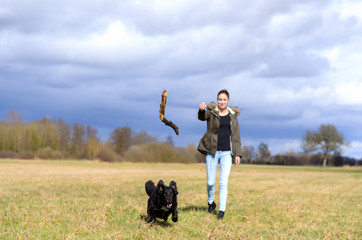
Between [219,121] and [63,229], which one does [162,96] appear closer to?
[219,121]

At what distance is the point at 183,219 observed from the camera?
7281mm

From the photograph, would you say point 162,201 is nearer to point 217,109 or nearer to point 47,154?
point 217,109

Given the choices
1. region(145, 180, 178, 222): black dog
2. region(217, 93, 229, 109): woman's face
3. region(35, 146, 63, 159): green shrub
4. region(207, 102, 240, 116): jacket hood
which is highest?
region(217, 93, 229, 109): woman's face

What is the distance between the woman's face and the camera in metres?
7.69

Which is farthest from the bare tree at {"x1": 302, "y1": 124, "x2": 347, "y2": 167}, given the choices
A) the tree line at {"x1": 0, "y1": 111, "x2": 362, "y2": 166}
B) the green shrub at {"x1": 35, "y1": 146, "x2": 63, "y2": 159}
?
the green shrub at {"x1": 35, "y1": 146, "x2": 63, "y2": 159}

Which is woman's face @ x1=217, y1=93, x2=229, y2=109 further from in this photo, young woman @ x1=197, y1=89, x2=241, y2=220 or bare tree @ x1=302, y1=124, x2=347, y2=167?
bare tree @ x1=302, y1=124, x2=347, y2=167

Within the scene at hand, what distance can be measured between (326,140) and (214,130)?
81.8 meters

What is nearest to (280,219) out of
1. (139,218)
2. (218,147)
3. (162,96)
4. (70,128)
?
(218,147)

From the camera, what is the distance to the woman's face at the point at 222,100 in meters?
7.69

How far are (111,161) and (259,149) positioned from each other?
53524mm

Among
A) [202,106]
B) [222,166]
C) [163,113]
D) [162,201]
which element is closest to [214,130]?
[202,106]

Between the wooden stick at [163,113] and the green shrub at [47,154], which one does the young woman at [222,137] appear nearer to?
the wooden stick at [163,113]

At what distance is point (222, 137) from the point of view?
775 centimetres

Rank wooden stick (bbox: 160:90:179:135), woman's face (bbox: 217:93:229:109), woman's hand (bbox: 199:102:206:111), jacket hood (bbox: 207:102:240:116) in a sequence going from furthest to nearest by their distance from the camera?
jacket hood (bbox: 207:102:240:116) < woman's face (bbox: 217:93:229:109) < woman's hand (bbox: 199:102:206:111) < wooden stick (bbox: 160:90:179:135)
